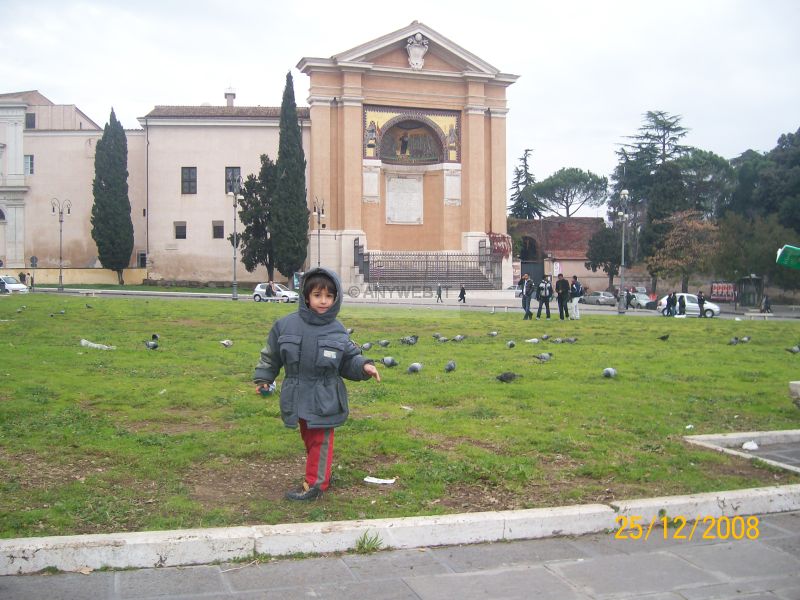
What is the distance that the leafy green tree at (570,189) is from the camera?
87.6 m

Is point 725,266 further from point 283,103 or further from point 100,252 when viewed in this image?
point 100,252

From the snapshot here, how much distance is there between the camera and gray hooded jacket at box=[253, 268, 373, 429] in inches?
210

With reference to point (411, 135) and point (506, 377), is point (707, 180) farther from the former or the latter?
point (506, 377)

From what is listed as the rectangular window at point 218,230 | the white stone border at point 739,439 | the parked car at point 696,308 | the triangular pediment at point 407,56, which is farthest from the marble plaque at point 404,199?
the white stone border at point 739,439

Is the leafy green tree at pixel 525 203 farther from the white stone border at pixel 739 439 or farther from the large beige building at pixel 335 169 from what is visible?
the white stone border at pixel 739 439

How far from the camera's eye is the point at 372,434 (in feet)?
22.8

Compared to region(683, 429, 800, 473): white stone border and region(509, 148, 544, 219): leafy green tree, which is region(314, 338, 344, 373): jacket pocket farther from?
region(509, 148, 544, 219): leafy green tree

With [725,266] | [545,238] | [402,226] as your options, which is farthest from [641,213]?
[402,226]

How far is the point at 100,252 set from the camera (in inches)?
2002

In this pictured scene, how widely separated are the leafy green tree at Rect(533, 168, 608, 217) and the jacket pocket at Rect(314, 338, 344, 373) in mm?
83722

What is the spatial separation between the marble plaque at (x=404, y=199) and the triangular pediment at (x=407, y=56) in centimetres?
705

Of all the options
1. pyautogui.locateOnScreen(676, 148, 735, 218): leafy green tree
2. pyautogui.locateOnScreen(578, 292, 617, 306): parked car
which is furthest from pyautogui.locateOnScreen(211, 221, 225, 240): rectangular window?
pyautogui.locateOnScreen(676, 148, 735, 218): leafy green tree

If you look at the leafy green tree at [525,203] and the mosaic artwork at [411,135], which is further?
the leafy green tree at [525,203]
